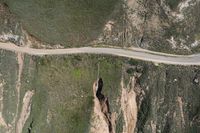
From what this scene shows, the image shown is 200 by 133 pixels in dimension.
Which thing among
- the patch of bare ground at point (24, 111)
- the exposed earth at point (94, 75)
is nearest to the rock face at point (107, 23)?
the exposed earth at point (94, 75)

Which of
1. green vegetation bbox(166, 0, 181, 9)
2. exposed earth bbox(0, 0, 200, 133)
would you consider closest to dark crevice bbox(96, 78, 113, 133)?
exposed earth bbox(0, 0, 200, 133)

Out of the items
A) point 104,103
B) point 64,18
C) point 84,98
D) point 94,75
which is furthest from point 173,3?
point 84,98

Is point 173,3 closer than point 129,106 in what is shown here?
No

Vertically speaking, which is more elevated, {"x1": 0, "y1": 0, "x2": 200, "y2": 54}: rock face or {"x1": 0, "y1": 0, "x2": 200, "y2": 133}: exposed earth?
{"x1": 0, "y1": 0, "x2": 200, "y2": 54}: rock face

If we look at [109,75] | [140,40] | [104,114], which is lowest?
[104,114]

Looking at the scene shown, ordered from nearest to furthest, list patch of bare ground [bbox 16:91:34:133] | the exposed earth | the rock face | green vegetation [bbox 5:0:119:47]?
1. green vegetation [bbox 5:0:119:47]
2. the rock face
3. the exposed earth
4. patch of bare ground [bbox 16:91:34:133]

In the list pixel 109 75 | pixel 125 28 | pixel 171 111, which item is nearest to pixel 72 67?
pixel 109 75

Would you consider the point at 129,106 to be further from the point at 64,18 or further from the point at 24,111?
the point at 64,18

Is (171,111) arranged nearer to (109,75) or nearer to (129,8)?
(109,75)

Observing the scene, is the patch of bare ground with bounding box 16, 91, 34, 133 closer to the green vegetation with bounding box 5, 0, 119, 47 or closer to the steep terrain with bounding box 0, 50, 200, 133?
the steep terrain with bounding box 0, 50, 200, 133
